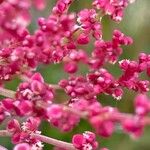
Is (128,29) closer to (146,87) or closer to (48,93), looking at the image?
(146,87)

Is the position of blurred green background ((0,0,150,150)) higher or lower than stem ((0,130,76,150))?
higher

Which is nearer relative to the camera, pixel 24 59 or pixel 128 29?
pixel 24 59

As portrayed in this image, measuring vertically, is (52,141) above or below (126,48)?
below

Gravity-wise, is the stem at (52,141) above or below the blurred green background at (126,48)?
below

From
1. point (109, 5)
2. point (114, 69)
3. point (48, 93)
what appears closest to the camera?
point (48, 93)

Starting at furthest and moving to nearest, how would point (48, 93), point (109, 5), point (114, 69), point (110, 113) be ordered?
point (114, 69)
point (109, 5)
point (48, 93)
point (110, 113)

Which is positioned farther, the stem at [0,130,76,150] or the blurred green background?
the blurred green background

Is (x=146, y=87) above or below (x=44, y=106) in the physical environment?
above

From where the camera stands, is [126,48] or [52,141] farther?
[126,48]

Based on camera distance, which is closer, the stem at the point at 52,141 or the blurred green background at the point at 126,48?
the stem at the point at 52,141

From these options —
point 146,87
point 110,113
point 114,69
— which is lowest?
point 110,113

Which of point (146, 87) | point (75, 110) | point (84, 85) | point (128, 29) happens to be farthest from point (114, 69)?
point (75, 110)
